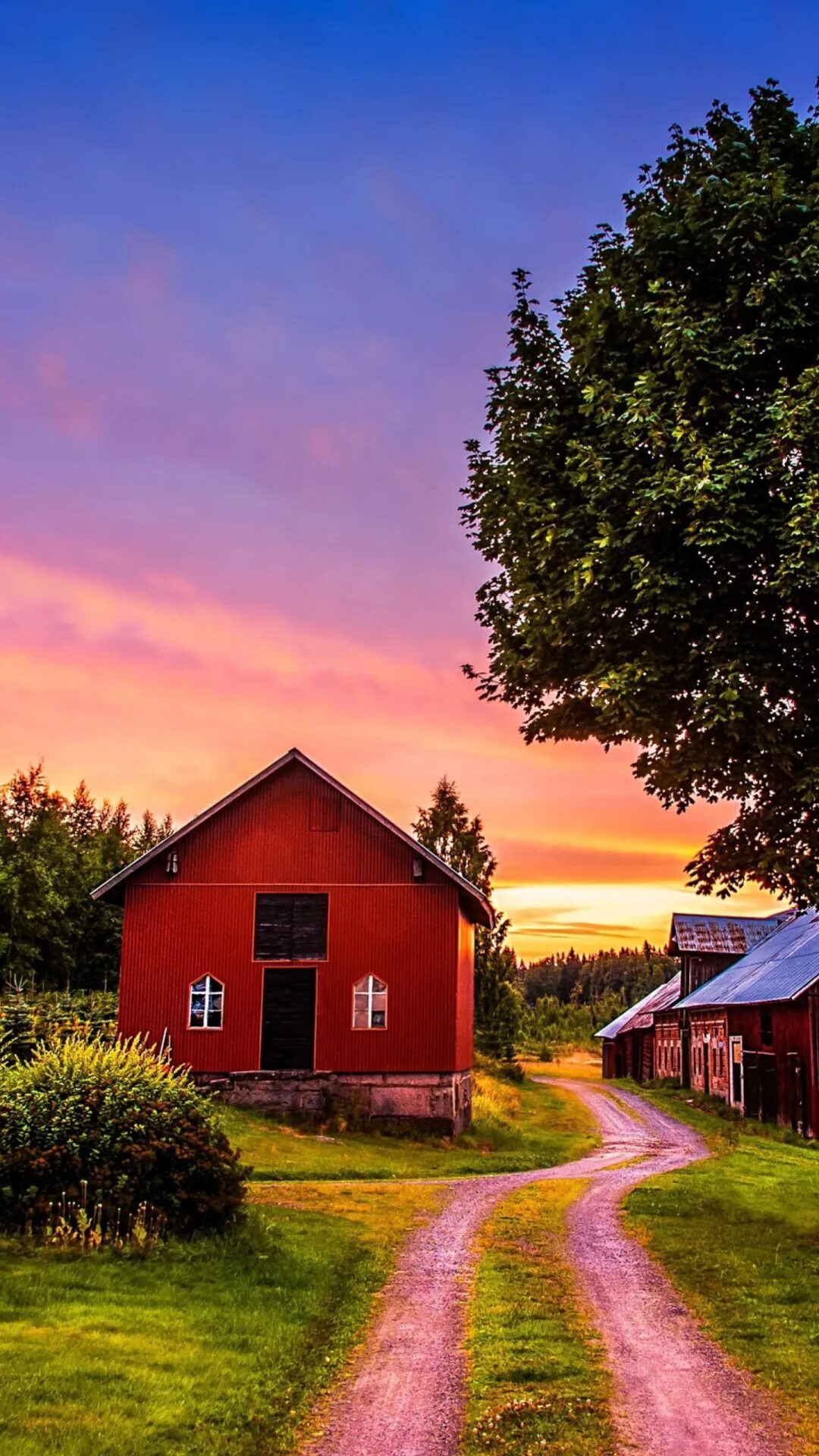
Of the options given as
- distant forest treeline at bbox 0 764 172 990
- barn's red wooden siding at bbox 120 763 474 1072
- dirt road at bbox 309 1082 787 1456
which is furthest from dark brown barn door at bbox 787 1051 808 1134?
distant forest treeline at bbox 0 764 172 990

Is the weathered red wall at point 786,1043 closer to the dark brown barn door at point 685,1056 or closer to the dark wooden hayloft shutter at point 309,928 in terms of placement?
the dark brown barn door at point 685,1056

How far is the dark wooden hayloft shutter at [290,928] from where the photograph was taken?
3189 centimetres

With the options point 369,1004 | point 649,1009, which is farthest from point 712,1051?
point 369,1004

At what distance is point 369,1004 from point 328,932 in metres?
2.46

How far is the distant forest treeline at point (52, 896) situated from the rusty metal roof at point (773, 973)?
35989mm

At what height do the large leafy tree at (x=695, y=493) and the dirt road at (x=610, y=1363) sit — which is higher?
the large leafy tree at (x=695, y=493)

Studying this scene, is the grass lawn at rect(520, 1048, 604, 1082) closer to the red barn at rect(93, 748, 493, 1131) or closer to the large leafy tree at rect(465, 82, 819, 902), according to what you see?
the red barn at rect(93, 748, 493, 1131)

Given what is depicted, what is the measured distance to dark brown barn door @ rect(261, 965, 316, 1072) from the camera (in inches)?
1230

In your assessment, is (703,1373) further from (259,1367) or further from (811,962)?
(811,962)

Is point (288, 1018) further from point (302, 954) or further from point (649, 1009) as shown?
point (649, 1009)

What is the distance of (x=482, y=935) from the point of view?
54.8 meters

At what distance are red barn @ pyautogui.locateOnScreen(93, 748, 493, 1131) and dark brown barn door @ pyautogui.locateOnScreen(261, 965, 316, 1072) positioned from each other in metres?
0.03

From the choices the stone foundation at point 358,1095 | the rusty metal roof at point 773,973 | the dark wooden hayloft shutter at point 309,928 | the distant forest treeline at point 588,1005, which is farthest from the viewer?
the distant forest treeline at point 588,1005

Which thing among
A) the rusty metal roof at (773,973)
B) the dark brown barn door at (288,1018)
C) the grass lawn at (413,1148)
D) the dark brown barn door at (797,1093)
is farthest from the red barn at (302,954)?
the dark brown barn door at (797,1093)
